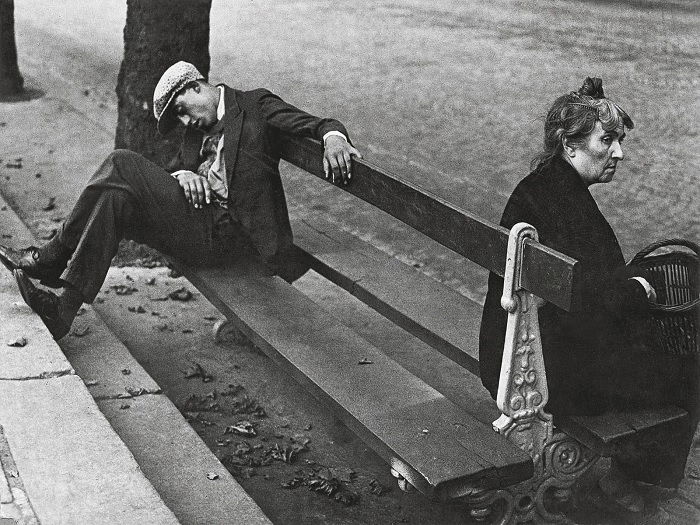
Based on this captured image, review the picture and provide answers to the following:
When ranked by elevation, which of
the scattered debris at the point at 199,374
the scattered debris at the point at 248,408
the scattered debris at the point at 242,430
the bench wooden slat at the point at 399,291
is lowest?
the scattered debris at the point at 199,374

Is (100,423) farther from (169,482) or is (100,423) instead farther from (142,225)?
(142,225)

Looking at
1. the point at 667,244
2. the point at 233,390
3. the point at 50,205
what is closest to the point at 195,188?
the point at 233,390

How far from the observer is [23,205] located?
770 centimetres

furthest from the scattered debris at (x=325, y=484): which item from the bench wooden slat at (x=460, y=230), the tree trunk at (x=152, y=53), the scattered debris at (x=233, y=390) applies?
the tree trunk at (x=152, y=53)

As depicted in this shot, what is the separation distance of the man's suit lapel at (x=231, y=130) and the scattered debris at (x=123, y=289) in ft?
4.42

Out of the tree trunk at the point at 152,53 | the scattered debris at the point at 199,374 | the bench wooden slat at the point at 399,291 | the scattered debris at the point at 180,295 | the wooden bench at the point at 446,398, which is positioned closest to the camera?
the wooden bench at the point at 446,398

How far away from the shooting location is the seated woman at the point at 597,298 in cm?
351

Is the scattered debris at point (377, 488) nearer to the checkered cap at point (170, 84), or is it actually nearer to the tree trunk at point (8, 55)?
the checkered cap at point (170, 84)

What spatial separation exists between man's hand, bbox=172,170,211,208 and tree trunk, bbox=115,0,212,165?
1.56 metres

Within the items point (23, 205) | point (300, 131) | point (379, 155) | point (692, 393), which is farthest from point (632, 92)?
point (692, 393)

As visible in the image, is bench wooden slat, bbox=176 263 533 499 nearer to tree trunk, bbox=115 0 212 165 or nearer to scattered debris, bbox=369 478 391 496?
scattered debris, bbox=369 478 391 496

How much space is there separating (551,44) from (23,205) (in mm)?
6883

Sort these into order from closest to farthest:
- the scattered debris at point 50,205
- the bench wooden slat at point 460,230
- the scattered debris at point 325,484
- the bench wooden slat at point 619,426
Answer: the bench wooden slat at point 460,230 → the bench wooden slat at point 619,426 → the scattered debris at point 325,484 → the scattered debris at point 50,205

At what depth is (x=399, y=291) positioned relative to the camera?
471 cm
